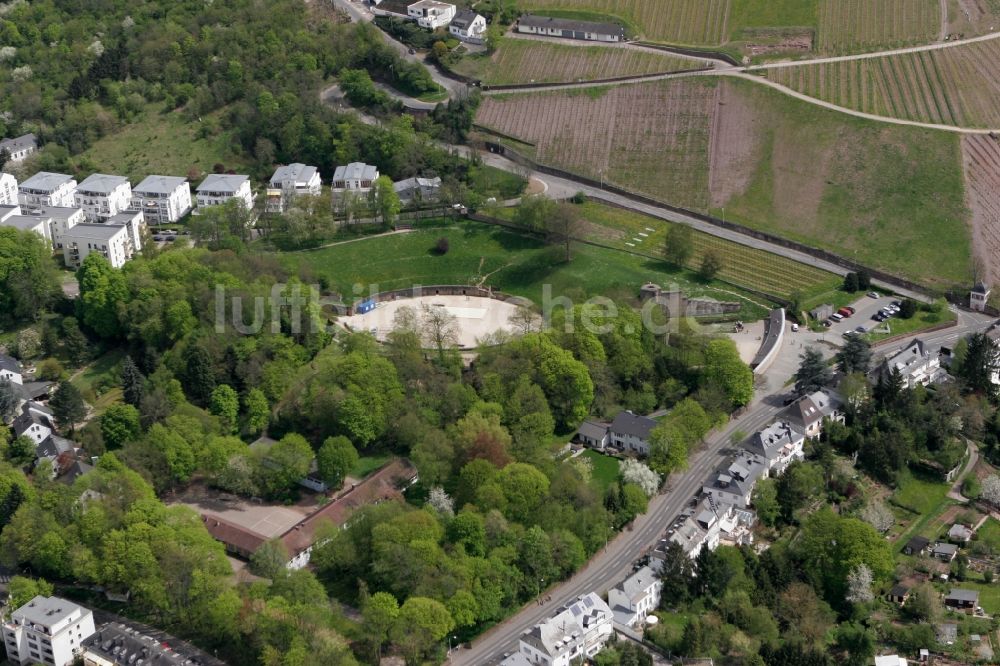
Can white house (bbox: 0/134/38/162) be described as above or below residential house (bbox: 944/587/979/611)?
above

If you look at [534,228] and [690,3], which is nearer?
[534,228]

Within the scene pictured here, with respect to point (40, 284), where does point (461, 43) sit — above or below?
above

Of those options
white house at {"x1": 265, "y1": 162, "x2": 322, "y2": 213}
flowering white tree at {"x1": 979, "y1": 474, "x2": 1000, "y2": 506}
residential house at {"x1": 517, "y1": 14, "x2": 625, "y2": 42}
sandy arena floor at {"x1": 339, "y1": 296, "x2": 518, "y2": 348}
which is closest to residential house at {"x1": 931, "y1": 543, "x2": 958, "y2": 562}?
flowering white tree at {"x1": 979, "y1": 474, "x2": 1000, "y2": 506}

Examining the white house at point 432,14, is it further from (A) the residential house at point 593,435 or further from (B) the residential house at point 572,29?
(A) the residential house at point 593,435

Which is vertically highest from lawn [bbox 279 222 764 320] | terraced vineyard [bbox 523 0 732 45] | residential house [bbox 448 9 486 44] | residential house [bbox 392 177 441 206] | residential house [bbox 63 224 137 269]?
terraced vineyard [bbox 523 0 732 45]

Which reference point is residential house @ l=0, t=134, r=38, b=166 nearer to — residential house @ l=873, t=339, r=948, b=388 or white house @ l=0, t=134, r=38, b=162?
white house @ l=0, t=134, r=38, b=162

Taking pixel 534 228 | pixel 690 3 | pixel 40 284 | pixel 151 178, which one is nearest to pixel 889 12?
pixel 690 3

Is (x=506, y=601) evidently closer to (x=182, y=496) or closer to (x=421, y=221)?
(x=182, y=496)
